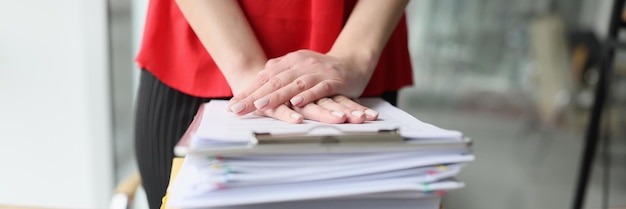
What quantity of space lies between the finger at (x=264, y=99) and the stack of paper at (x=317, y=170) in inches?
2.7

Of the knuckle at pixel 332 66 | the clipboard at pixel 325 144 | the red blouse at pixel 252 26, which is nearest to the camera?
the clipboard at pixel 325 144

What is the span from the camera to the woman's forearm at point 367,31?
0.63 m

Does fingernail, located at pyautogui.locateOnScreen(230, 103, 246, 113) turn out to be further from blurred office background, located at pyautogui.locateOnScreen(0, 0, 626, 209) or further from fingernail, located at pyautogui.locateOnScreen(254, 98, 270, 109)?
blurred office background, located at pyautogui.locateOnScreen(0, 0, 626, 209)

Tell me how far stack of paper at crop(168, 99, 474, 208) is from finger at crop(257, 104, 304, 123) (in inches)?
2.1

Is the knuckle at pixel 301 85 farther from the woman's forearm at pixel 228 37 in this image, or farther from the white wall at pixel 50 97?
the white wall at pixel 50 97

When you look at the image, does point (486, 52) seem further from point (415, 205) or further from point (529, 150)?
→ point (415, 205)

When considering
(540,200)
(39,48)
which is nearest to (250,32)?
(39,48)

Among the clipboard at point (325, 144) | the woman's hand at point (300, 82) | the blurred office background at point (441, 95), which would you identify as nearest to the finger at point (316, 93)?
the woman's hand at point (300, 82)

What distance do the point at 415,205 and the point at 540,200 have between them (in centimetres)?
268

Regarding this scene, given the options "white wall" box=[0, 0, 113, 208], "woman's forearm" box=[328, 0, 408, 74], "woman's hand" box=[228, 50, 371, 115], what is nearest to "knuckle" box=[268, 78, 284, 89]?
"woman's hand" box=[228, 50, 371, 115]

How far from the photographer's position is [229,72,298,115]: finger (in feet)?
1.62

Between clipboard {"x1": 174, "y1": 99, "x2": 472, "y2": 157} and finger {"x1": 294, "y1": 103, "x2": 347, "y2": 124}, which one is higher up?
clipboard {"x1": 174, "y1": 99, "x2": 472, "y2": 157}

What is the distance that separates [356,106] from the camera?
51 cm

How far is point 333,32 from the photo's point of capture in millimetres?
685
